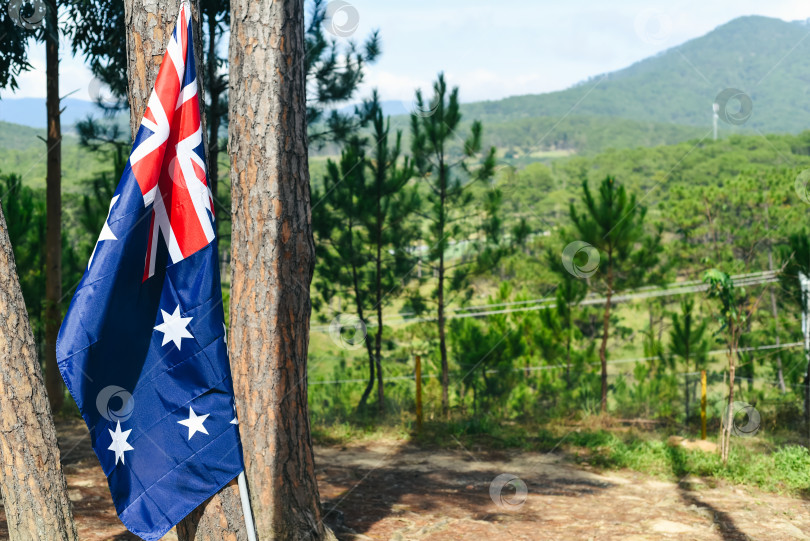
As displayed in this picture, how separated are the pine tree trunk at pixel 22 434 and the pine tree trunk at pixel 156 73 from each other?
1200mm

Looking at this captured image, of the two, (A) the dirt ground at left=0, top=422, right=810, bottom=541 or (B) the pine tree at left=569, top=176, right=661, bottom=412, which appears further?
(B) the pine tree at left=569, top=176, right=661, bottom=412

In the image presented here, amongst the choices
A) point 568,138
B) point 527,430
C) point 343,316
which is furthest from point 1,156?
point 568,138

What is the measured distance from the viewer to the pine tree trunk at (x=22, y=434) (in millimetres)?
3371

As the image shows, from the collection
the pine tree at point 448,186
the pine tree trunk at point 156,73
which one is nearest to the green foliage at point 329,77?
the pine tree at point 448,186

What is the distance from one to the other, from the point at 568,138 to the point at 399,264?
141424mm

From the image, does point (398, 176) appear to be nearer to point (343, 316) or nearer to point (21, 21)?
point (343, 316)

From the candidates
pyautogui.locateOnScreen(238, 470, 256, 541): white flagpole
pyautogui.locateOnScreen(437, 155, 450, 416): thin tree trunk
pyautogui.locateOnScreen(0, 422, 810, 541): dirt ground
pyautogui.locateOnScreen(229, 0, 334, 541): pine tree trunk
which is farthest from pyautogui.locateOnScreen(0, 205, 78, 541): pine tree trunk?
pyautogui.locateOnScreen(437, 155, 450, 416): thin tree trunk

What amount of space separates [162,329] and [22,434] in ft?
4.93

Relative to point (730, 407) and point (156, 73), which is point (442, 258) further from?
point (156, 73)

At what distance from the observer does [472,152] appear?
985 cm

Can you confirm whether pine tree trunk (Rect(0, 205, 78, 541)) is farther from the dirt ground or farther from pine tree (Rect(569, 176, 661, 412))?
pine tree (Rect(569, 176, 661, 412))

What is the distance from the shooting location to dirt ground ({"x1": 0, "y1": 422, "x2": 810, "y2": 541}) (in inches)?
177

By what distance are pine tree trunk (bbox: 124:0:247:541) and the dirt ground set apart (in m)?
1.75

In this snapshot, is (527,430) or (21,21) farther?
(527,430)
